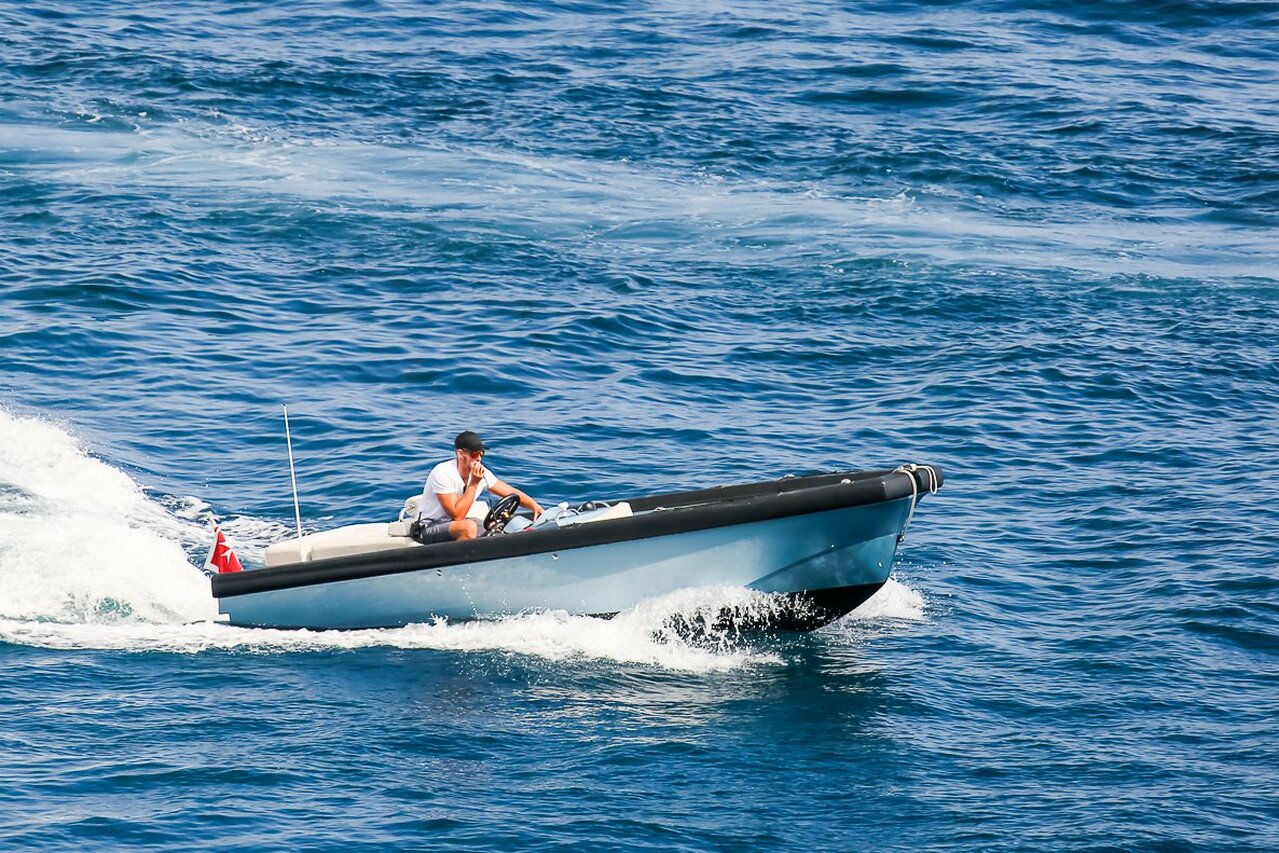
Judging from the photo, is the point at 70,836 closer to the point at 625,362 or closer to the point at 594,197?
the point at 625,362

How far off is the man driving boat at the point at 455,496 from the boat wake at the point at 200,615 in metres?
0.88

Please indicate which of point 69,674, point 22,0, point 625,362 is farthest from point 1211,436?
point 22,0

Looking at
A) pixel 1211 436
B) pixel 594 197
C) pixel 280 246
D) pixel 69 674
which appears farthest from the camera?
pixel 594 197

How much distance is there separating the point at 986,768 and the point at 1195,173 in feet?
84.8

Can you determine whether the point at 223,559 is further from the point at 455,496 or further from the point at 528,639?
the point at 528,639

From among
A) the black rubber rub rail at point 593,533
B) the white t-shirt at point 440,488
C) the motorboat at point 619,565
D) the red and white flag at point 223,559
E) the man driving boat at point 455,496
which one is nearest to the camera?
the black rubber rub rail at point 593,533

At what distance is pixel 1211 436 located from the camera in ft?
72.0

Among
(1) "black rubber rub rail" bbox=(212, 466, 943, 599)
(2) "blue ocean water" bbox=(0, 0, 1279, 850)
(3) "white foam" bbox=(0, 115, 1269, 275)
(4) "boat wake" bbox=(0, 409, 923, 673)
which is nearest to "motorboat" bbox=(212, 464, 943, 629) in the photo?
(1) "black rubber rub rail" bbox=(212, 466, 943, 599)

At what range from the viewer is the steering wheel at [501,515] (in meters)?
15.8

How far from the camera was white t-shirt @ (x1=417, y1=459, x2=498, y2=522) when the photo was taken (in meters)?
15.7

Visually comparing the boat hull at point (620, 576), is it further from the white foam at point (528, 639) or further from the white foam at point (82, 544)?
the white foam at point (82, 544)

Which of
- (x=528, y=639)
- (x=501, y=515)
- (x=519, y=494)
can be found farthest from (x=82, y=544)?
Answer: (x=528, y=639)

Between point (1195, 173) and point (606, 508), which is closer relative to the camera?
point (606, 508)

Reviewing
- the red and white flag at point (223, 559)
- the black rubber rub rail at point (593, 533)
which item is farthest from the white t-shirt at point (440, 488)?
the red and white flag at point (223, 559)
